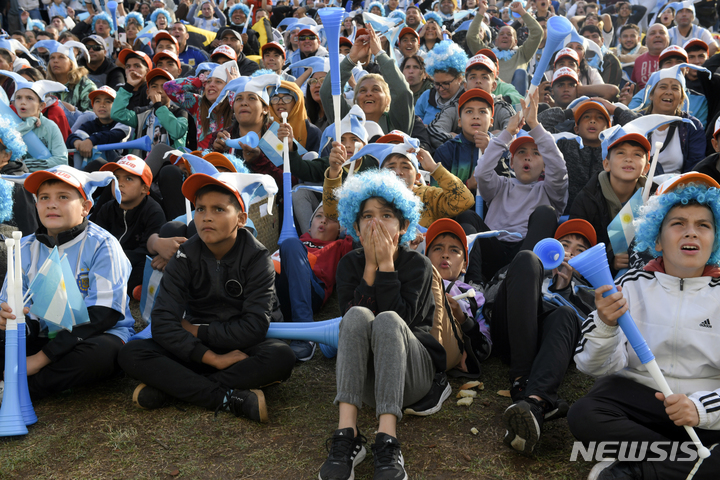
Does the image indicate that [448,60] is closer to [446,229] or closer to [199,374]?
[446,229]

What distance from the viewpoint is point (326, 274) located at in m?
4.61

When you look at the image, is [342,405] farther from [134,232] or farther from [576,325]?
[134,232]

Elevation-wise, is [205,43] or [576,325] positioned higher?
[205,43]

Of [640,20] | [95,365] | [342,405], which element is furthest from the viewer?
[640,20]

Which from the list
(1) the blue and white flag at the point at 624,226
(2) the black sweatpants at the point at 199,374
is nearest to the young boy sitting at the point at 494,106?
(1) the blue and white flag at the point at 624,226

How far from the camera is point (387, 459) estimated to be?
271 cm

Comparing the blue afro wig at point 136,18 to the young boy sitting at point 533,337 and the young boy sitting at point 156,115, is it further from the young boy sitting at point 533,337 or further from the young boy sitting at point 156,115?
the young boy sitting at point 533,337

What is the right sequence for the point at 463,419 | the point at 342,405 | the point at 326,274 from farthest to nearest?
the point at 326,274 < the point at 463,419 < the point at 342,405

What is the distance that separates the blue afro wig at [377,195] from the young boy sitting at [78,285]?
1413 millimetres

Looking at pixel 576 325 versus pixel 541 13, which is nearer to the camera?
pixel 576 325

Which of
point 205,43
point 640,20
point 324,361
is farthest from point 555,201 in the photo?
point 640,20

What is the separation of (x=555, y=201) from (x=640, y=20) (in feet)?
34.4

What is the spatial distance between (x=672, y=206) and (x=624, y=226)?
4.73ft

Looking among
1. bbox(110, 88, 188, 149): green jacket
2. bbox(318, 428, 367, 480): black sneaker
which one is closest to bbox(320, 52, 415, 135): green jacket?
bbox(110, 88, 188, 149): green jacket
